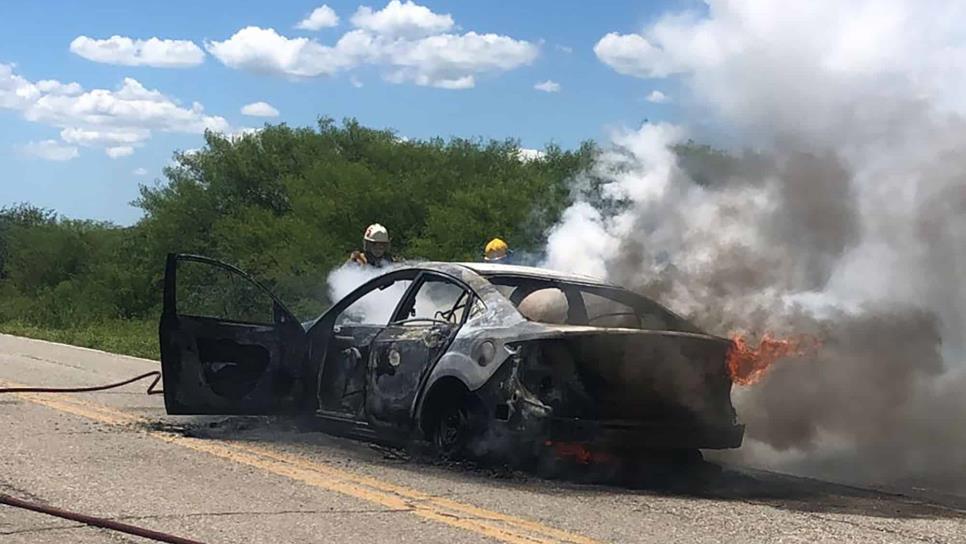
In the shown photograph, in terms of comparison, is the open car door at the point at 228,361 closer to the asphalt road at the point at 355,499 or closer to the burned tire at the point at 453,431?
the asphalt road at the point at 355,499

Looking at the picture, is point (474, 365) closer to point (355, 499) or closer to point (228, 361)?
point (355, 499)

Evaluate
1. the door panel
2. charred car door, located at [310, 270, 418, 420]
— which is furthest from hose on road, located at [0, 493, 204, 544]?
charred car door, located at [310, 270, 418, 420]

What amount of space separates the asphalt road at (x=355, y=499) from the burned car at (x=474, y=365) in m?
0.30

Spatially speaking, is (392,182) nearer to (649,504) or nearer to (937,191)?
(937,191)

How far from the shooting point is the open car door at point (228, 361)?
9.06 meters

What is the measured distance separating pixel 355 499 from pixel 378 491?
28 cm

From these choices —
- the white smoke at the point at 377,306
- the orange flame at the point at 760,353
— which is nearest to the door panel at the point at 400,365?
the white smoke at the point at 377,306

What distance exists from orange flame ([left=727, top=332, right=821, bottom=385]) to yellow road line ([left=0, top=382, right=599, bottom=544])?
8.07 ft

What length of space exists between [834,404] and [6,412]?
694 centimetres

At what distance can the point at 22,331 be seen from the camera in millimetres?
26484

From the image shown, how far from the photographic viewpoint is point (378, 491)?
7043mm

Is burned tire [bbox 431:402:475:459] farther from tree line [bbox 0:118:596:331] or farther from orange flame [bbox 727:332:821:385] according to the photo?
tree line [bbox 0:118:596:331]

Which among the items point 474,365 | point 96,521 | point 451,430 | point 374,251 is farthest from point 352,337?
point 374,251

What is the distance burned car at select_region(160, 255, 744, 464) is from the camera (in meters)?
7.41
